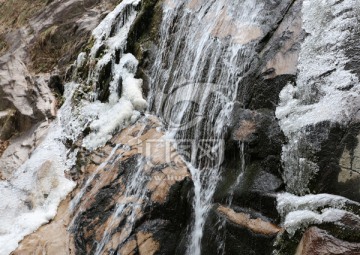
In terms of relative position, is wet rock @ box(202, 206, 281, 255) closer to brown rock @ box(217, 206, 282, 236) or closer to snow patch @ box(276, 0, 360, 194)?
brown rock @ box(217, 206, 282, 236)

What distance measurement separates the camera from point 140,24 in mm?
8875

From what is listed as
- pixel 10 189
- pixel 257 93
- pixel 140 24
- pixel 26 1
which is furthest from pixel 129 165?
pixel 26 1

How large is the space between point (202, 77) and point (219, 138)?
4.62ft

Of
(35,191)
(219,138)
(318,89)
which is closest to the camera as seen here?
(318,89)

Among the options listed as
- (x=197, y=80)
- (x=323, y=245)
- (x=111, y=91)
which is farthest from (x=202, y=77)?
(x=323, y=245)

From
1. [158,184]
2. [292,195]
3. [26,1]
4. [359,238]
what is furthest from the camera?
[26,1]

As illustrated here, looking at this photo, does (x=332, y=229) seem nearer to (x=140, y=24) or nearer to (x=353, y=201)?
(x=353, y=201)

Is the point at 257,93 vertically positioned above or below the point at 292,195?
above

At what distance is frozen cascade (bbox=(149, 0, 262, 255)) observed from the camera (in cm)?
592

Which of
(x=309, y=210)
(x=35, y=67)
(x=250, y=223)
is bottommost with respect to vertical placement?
(x=250, y=223)

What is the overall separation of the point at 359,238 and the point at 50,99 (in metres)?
7.86

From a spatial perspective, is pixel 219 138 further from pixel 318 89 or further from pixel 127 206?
pixel 127 206

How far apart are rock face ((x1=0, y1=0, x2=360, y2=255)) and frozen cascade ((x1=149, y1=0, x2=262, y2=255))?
2 cm

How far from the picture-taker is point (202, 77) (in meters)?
6.84
